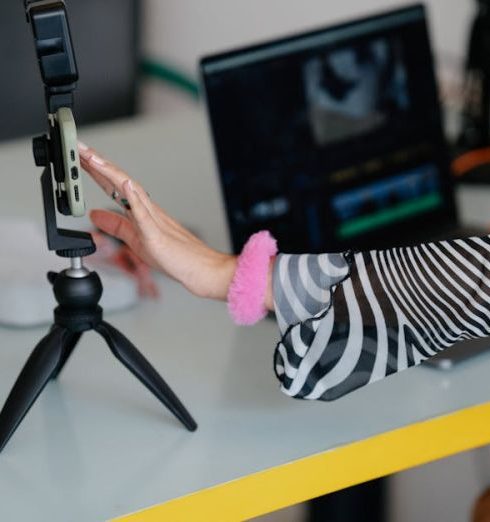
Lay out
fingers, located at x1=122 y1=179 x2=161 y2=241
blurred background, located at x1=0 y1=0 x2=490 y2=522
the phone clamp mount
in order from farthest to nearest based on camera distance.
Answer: blurred background, located at x1=0 y1=0 x2=490 y2=522
fingers, located at x1=122 y1=179 x2=161 y2=241
the phone clamp mount

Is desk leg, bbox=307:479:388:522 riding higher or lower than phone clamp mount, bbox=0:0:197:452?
lower

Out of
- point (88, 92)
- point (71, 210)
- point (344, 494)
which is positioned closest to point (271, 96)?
point (71, 210)

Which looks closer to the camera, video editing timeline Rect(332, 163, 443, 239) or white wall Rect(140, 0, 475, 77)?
video editing timeline Rect(332, 163, 443, 239)

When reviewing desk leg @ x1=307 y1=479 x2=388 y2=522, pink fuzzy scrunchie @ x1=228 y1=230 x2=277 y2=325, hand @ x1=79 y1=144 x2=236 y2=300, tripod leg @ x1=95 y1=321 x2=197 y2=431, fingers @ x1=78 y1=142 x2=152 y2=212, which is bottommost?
desk leg @ x1=307 y1=479 x2=388 y2=522

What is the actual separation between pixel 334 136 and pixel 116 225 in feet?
1.49

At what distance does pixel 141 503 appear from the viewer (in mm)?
1038

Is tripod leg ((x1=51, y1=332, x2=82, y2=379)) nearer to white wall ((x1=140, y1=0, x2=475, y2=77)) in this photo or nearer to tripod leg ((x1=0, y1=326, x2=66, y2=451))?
tripod leg ((x1=0, y1=326, x2=66, y2=451))

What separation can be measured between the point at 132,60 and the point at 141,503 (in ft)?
7.46

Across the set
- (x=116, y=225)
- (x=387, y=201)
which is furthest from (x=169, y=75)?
(x=116, y=225)

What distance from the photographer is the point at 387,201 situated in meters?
1.65

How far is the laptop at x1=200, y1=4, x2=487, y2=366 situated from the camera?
1440mm

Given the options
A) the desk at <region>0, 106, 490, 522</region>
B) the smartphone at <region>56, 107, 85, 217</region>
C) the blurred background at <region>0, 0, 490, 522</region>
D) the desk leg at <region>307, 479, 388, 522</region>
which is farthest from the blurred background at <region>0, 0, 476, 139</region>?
the smartphone at <region>56, 107, 85, 217</region>

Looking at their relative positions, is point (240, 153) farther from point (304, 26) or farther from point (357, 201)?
point (304, 26)

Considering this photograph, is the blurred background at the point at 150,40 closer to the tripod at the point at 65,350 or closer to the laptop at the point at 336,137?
the laptop at the point at 336,137
